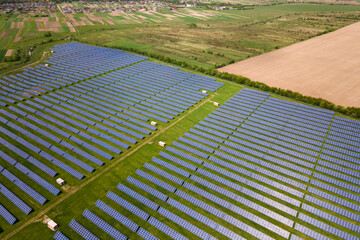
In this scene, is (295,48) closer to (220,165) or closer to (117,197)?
(220,165)

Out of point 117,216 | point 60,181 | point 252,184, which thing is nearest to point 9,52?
point 60,181

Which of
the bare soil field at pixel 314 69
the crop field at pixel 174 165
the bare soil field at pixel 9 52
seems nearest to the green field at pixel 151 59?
the crop field at pixel 174 165

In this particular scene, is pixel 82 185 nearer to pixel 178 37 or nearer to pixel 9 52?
pixel 9 52

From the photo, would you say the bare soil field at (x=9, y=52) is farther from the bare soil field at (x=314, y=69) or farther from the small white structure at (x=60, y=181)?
the bare soil field at (x=314, y=69)

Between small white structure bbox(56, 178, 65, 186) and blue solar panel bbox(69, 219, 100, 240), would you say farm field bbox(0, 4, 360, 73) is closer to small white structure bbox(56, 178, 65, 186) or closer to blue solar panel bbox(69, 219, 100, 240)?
small white structure bbox(56, 178, 65, 186)

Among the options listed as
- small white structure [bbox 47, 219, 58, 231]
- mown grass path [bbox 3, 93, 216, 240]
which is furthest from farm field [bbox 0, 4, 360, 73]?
small white structure [bbox 47, 219, 58, 231]

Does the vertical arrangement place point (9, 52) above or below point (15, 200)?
above
